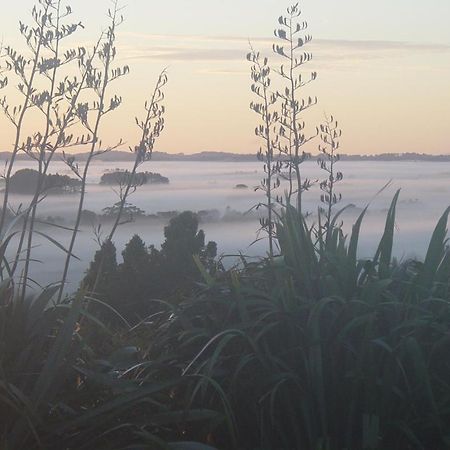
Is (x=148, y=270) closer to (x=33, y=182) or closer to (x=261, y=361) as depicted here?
(x=33, y=182)

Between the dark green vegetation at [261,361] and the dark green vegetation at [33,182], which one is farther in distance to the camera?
the dark green vegetation at [33,182]

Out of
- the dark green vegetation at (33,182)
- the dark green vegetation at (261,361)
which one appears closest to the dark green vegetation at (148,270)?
the dark green vegetation at (33,182)

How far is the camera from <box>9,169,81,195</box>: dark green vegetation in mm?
7535

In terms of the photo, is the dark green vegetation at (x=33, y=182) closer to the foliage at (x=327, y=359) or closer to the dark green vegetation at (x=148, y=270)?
the dark green vegetation at (x=148, y=270)

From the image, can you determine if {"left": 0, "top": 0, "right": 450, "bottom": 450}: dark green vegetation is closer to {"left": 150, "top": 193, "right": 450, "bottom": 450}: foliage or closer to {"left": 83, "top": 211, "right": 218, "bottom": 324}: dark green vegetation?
{"left": 150, "top": 193, "right": 450, "bottom": 450}: foliage

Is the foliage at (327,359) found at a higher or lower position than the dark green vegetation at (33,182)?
lower

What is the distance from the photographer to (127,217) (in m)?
8.34

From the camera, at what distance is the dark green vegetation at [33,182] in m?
7.54

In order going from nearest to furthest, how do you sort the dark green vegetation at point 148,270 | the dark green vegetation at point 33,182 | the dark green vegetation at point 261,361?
the dark green vegetation at point 261,361, the dark green vegetation at point 33,182, the dark green vegetation at point 148,270

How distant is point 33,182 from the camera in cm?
813

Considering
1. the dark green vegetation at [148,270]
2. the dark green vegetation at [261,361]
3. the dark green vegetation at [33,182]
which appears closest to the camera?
the dark green vegetation at [261,361]

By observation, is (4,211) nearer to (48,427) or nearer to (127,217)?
(127,217)

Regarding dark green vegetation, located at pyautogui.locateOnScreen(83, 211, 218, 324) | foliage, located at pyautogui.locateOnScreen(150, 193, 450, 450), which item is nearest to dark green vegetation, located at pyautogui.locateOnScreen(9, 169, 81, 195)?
dark green vegetation, located at pyautogui.locateOnScreen(83, 211, 218, 324)

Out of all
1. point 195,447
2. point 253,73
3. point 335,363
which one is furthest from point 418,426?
point 253,73
